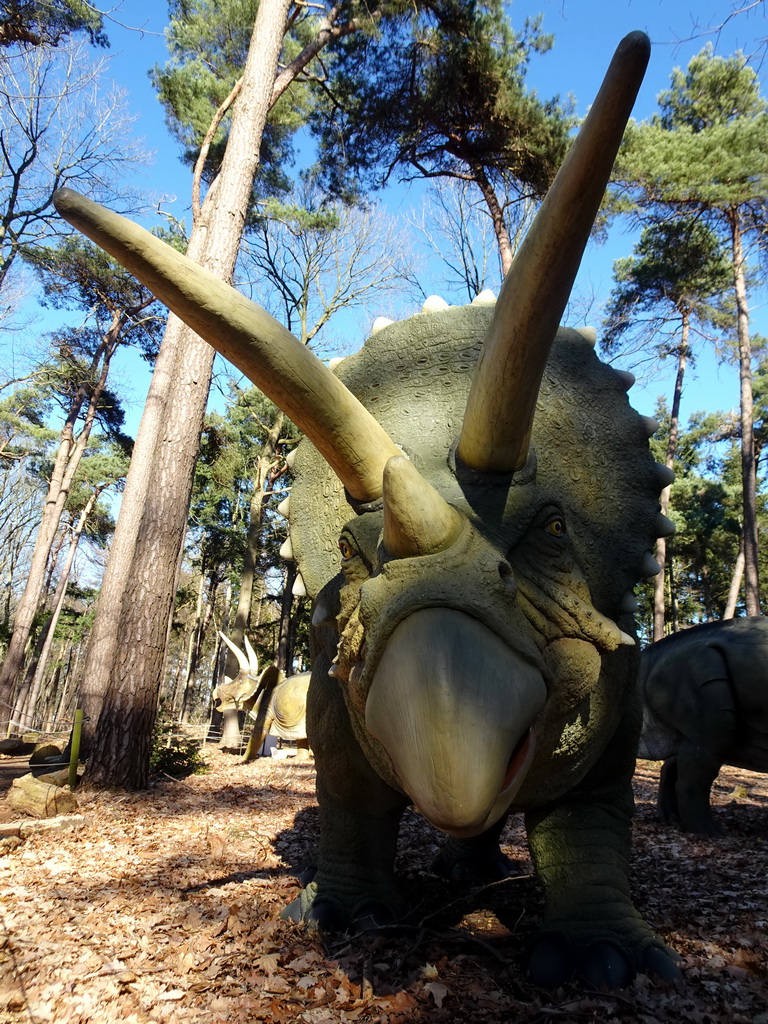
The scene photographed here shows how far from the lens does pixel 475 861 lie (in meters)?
3.71

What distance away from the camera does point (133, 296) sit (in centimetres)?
1677

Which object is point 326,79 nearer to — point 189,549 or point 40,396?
point 40,396

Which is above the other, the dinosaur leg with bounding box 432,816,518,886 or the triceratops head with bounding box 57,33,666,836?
the triceratops head with bounding box 57,33,666,836

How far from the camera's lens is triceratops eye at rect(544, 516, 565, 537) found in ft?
6.61

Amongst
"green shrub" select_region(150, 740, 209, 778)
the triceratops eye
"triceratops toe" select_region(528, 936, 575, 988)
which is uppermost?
the triceratops eye

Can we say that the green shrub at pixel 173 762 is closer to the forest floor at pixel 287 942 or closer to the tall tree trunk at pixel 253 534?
the forest floor at pixel 287 942

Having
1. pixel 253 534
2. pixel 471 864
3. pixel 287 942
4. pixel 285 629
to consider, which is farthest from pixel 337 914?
pixel 285 629

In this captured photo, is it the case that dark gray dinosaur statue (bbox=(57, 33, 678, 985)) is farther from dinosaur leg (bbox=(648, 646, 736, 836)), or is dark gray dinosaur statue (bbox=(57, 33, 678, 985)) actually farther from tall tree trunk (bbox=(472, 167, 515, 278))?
tall tree trunk (bbox=(472, 167, 515, 278))

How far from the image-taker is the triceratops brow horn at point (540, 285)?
1541mm

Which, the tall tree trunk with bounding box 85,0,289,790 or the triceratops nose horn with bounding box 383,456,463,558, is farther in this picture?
the tall tree trunk with bounding box 85,0,289,790

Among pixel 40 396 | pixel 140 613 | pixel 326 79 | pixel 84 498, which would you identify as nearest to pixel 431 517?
pixel 140 613

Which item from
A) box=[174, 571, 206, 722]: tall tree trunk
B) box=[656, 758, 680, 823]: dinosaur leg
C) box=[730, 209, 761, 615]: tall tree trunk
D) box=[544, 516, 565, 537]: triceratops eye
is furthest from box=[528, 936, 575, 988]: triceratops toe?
box=[174, 571, 206, 722]: tall tree trunk

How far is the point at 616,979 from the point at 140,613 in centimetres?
512

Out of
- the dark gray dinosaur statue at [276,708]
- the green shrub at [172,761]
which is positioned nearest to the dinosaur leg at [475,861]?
the green shrub at [172,761]
